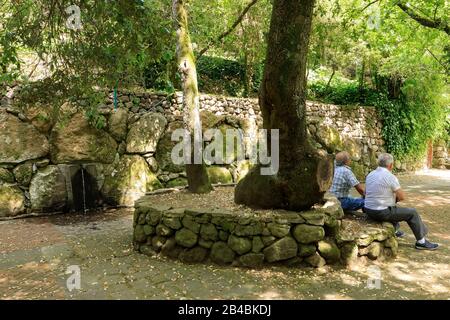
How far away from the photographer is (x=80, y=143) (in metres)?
8.65

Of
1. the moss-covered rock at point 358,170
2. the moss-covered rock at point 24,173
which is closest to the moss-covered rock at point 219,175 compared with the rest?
the moss-covered rock at point 24,173

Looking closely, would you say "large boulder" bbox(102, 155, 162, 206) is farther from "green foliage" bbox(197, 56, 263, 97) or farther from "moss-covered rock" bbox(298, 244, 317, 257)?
"green foliage" bbox(197, 56, 263, 97)

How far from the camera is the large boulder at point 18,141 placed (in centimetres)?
803

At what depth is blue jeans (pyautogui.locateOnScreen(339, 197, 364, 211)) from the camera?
5953 mm

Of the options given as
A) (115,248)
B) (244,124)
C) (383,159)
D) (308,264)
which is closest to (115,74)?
(115,248)

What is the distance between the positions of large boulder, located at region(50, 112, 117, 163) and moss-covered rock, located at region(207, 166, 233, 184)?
2.42 metres

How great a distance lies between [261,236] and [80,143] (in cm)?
545

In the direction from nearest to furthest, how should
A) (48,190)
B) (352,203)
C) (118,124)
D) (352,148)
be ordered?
1. (352,203)
2. (48,190)
3. (118,124)
4. (352,148)

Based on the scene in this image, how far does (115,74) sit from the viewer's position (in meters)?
5.55

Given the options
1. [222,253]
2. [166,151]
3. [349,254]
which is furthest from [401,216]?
[166,151]

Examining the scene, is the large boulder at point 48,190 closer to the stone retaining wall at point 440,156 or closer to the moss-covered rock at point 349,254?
the moss-covered rock at point 349,254

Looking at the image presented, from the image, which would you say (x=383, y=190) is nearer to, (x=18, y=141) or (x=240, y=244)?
(x=240, y=244)

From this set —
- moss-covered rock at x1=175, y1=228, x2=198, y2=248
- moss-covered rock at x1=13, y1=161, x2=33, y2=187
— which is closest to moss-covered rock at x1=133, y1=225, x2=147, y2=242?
moss-covered rock at x1=175, y1=228, x2=198, y2=248

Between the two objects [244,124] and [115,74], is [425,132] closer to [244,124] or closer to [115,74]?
[244,124]
